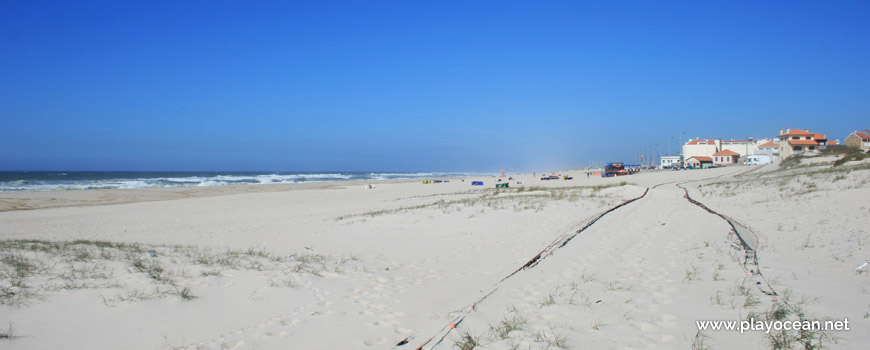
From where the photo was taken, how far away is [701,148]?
10212cm

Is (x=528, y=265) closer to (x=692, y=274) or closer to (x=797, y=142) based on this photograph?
(x=692, y=274)

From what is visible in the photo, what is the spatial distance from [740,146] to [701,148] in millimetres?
8836

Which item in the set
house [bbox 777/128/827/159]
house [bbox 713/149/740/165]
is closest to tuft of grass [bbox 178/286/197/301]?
house [bbox 777/128/827/159]

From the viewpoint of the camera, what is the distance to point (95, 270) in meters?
6.54

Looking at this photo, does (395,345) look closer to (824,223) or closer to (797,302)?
(797,302)

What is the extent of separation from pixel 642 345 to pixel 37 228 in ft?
81.8

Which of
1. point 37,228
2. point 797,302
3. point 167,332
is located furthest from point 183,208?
point 797,302

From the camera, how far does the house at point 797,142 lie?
69.3 meters

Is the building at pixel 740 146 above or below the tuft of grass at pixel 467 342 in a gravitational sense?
above

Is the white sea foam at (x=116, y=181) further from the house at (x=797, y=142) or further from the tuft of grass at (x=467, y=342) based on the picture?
the house at (x=797, y=142)

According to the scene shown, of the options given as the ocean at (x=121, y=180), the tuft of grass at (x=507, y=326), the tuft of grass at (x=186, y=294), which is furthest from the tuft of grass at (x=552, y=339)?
the ocean at (x=121, y=180)

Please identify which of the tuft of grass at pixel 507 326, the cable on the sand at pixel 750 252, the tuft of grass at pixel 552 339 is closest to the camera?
the tuft of grass at pixel 552 339

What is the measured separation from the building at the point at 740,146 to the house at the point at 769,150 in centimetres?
385

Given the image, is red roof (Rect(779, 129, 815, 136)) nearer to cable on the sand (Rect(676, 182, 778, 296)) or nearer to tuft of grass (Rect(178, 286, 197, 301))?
cable on the sand (Rect(676, 182, 778, 296))
